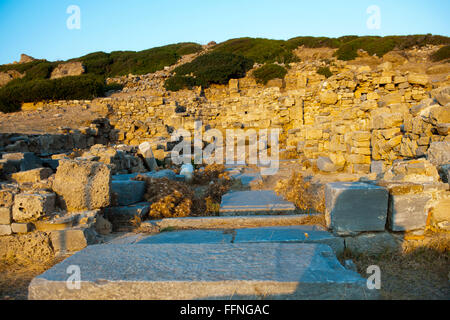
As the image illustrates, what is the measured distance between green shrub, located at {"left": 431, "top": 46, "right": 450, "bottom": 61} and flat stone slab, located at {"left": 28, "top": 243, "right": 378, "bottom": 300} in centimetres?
2306

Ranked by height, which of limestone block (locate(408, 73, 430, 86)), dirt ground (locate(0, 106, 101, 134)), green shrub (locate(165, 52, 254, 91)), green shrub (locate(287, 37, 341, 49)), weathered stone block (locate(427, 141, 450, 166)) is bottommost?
weathered stone block (locate(427, 141, 450, 166))

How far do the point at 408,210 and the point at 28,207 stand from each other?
4.24 m

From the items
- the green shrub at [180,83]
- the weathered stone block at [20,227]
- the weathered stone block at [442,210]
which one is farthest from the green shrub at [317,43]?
the weathered stone block at [20,227]

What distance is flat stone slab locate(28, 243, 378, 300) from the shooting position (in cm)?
172

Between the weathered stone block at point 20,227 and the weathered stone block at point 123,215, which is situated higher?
the weathered stone block at point 20,227

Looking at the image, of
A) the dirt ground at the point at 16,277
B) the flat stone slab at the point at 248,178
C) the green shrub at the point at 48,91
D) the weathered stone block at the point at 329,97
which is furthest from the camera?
the green shrub at the point at 48,91

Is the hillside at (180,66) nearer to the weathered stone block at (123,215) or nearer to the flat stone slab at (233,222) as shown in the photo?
the weathered stone block at (123,215)

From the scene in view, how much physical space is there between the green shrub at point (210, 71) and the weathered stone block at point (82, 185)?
15.8m

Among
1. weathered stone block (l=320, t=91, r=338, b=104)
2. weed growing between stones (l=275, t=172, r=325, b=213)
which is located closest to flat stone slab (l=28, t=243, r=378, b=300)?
weed growing between stones (l=275, t=172, r=325, b=213)

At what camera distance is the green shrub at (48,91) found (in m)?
14.6

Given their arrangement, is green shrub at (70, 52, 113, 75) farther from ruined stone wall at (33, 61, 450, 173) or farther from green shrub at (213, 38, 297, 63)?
green shrub at (213, 38, 297, 63)

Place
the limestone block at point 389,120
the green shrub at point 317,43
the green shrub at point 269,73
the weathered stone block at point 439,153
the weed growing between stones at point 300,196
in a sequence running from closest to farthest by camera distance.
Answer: the weathered stone block at point 439,153 → the weed growing between stones at point 300,196 → the limestone block at point 389,120 → the green shrub at point 269,73 → the green shrub at point 317,43

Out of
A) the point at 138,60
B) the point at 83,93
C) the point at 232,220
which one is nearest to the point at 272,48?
the point at 138,60

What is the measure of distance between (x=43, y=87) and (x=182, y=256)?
17345mm
